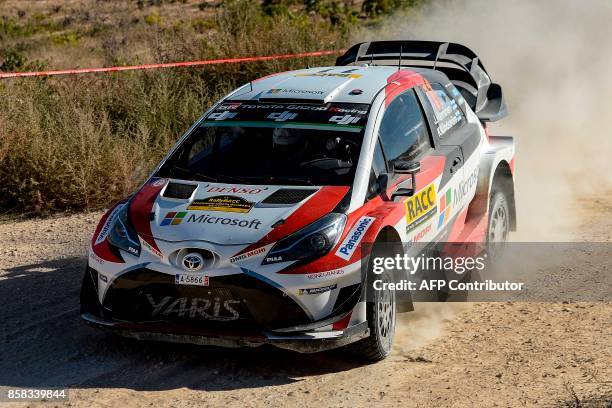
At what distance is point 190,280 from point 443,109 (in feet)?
9.14

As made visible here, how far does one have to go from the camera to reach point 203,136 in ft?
21.8

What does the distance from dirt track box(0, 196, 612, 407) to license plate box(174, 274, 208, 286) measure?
0.63 meters

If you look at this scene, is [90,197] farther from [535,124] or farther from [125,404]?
[535,124]

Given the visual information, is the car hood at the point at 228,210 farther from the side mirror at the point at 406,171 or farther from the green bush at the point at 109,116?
the green bush at the point at 109,116

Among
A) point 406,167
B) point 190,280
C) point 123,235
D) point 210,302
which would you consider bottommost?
point 210,302

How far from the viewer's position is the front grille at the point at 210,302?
5344 millimetres

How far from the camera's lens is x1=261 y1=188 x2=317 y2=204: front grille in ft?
19.0

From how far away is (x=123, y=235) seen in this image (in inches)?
226

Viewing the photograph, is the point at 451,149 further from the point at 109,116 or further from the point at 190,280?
the point at 109,116

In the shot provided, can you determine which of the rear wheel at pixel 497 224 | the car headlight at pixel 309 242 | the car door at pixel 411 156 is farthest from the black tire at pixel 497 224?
the car headlight at pixel 309 242

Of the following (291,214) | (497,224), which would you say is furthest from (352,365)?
(497,224)

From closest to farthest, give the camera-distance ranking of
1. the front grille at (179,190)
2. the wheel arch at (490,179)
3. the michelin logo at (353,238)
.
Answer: the michelin logo at (353,238), the front grille at (179,190), the wheel arch at (490,179)

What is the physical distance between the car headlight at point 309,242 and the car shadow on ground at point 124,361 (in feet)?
2.52

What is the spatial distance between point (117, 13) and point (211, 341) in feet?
79.2
